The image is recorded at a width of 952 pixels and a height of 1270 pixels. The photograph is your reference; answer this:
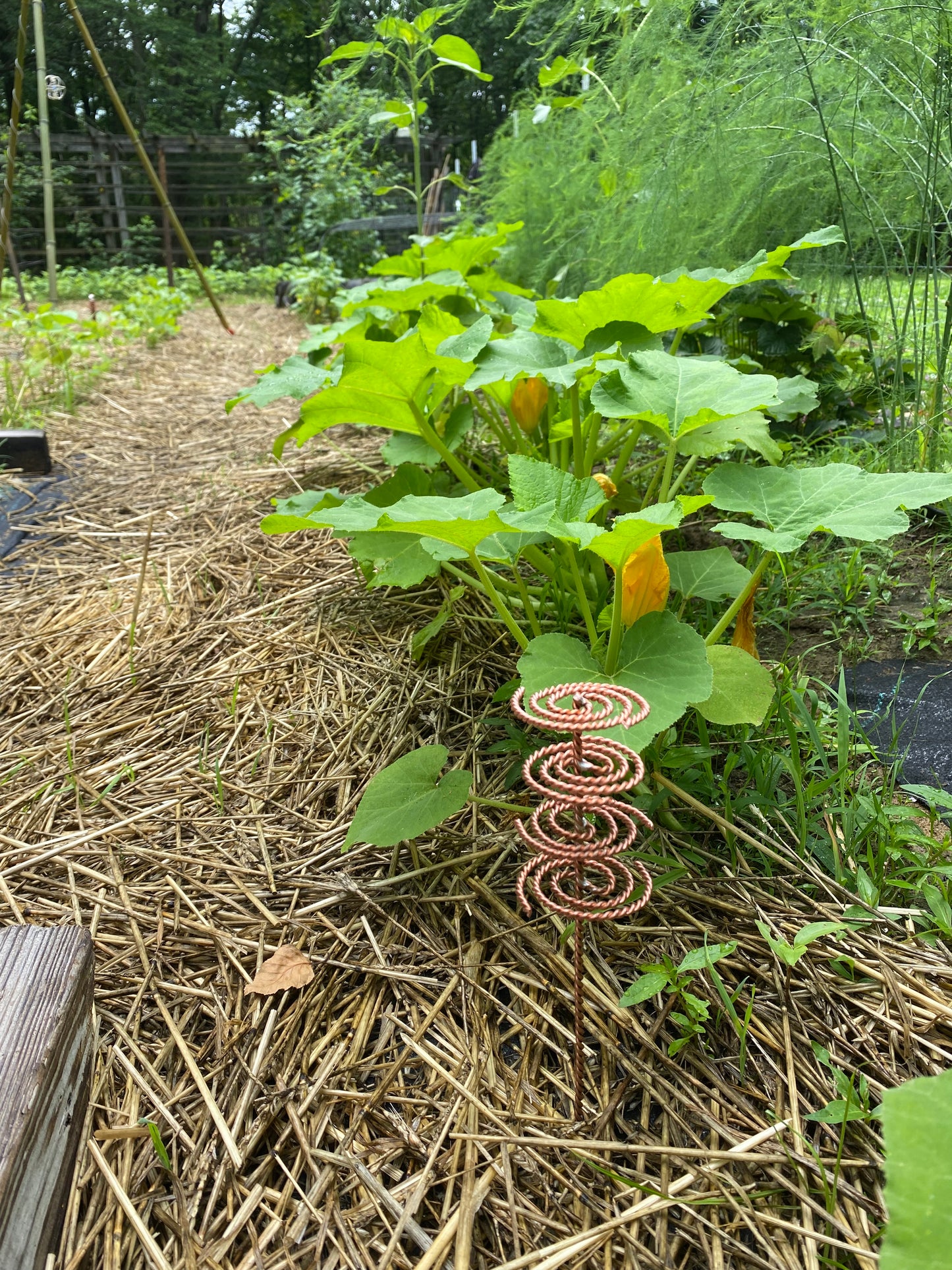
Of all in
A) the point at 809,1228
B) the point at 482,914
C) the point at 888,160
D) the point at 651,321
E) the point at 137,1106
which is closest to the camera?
the point at 809,1228

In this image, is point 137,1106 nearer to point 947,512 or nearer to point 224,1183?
point 224,1183

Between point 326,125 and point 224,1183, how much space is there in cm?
1173

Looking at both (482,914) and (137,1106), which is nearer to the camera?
(137,1106)

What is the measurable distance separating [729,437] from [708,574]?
8.6 inches

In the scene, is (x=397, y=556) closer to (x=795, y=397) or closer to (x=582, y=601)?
(x=582, y=601)

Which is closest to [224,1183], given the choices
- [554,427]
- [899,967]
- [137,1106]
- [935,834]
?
[137,1106]

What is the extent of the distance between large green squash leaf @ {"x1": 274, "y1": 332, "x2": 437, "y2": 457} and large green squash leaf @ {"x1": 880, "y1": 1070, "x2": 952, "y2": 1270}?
1043 mm

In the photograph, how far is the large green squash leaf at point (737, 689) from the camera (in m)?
0.93

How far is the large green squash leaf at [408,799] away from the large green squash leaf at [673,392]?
492 mm

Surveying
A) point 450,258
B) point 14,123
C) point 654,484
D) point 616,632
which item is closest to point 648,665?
point 616,632

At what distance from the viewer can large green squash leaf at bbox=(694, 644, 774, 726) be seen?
0.93 m

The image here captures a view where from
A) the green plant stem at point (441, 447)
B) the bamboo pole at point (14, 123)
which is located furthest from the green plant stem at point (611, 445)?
the bamboo pole at point (14, 123)

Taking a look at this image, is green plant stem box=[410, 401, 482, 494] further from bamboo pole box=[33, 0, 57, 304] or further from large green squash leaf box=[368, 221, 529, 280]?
bamboo pole box=[33, 0, 57, 304]

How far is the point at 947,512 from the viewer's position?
149 centimetres
